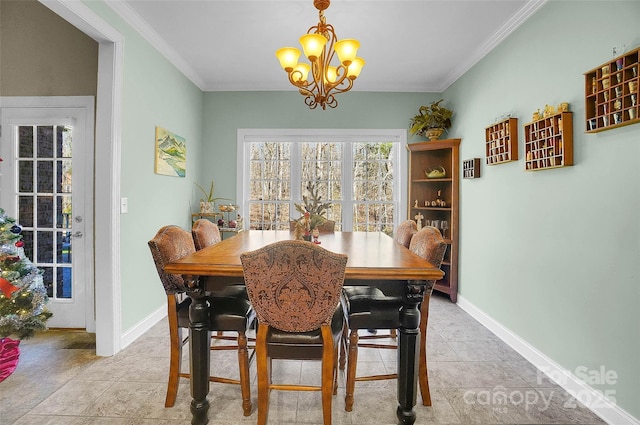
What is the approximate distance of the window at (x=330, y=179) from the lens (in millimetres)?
4762

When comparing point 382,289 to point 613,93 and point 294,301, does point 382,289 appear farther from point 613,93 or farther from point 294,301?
point 613,93

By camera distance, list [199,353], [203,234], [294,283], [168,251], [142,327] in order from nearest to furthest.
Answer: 1. [294,283]
2. [199,353]
3. [168,251]
4. [203,234]
5. [142,327]

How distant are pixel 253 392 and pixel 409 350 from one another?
3.42 ft

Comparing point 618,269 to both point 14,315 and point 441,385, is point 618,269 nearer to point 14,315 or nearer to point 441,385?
point 441,385

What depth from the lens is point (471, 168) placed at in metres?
3.66

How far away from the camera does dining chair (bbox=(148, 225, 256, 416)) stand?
1802 millimetres

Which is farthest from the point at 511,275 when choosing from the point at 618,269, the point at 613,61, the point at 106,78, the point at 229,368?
the point at 106,78

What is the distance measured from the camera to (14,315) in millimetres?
2150

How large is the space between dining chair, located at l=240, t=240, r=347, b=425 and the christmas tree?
61.7 inches

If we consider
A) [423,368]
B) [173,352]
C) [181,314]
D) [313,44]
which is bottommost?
[423,368]

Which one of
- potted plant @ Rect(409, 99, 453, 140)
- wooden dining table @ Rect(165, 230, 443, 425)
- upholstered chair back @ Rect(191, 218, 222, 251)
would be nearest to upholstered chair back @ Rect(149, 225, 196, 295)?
wooden dining table @ Rect(165, 230, 443, 425)

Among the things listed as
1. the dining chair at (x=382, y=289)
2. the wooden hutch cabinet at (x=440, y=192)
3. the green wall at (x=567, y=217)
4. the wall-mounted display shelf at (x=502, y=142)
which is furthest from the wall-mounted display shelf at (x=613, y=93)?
the wooden hutch cabinet at (x=440, y=192)

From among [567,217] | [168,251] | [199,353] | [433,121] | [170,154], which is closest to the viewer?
[199,353]

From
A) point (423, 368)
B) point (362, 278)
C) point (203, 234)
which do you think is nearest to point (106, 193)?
point (203, 234)
